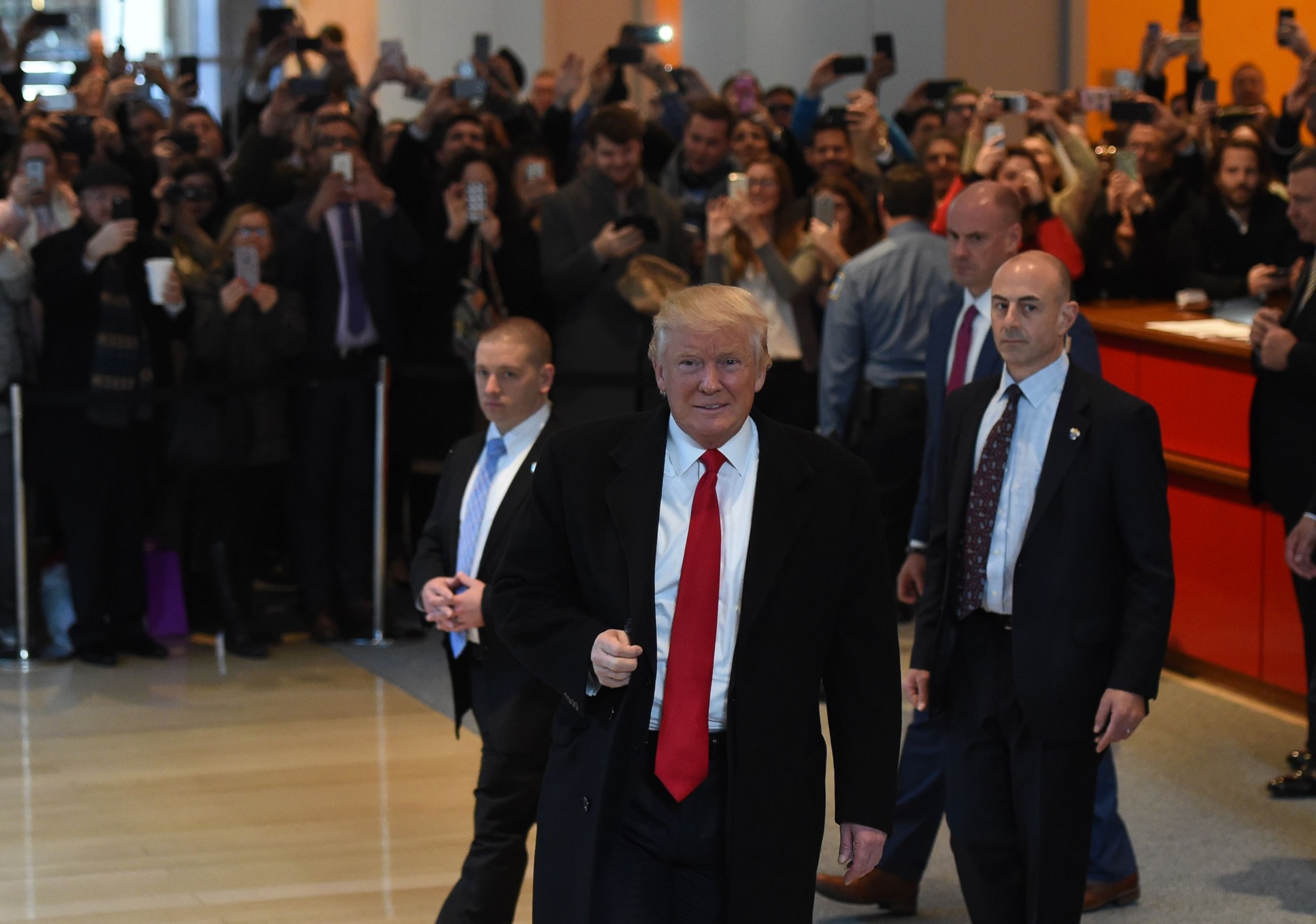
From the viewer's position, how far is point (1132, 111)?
816 cm

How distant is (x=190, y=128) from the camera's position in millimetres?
8859

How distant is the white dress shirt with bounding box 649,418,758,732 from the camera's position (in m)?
2.88

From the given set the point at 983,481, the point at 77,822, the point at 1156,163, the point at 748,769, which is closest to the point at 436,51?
the point at 1156,163

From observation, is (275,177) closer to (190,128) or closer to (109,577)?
(190,128)

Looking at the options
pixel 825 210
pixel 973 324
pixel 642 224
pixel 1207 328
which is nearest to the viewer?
pixel 973 324

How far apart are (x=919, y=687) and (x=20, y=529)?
4305mm

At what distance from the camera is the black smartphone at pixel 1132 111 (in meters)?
8.13

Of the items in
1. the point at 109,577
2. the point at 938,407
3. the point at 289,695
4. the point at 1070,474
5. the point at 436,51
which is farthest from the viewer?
the point at 436,51

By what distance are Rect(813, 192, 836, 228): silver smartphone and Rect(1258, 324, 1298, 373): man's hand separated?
6.90 ft

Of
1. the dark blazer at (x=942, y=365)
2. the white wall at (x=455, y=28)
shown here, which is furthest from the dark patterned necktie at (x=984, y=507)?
the white wall at (x=455, y=28)

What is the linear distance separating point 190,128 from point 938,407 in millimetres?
5253

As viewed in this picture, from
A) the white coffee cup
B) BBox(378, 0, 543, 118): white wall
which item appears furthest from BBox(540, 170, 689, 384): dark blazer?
BBox(378, 0, 543, 118): white wall

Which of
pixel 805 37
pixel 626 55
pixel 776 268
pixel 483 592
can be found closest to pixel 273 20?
pixel 626 55

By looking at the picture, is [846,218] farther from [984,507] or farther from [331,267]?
[984,507]
